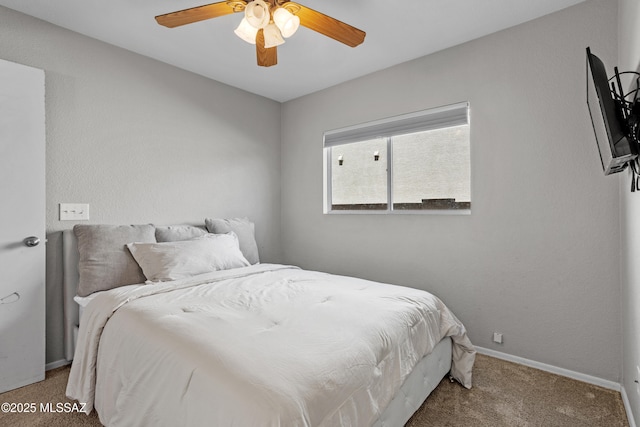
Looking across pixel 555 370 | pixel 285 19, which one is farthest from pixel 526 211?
pixel 285 19

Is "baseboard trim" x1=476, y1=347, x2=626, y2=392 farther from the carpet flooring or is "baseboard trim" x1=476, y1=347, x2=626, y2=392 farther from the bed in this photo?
the bed

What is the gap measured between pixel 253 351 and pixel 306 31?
7.59 feet

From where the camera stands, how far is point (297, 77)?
3373 mm

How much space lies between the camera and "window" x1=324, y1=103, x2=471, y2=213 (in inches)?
112

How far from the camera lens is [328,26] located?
1926mm

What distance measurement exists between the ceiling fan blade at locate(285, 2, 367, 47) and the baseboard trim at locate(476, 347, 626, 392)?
247 centimetres

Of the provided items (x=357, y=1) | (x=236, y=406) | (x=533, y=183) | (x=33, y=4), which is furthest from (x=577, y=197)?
(x=33, y=4)

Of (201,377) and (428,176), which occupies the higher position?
(428,176)

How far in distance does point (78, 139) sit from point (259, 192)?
180 centimetres

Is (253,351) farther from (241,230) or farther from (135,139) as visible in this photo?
(135,139)

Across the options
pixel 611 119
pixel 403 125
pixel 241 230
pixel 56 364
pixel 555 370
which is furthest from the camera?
pixel 241 230

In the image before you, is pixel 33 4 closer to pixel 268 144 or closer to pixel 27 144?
pixel 27 144

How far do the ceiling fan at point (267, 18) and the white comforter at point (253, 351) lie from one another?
1.52 meters

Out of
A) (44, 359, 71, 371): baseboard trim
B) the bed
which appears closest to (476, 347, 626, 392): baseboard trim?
the bed
